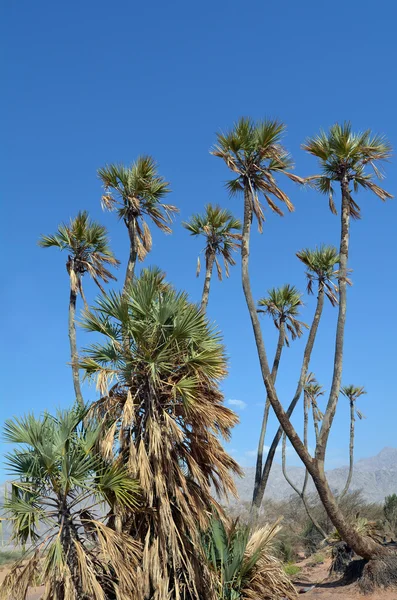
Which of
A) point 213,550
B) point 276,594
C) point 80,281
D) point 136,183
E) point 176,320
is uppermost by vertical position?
point 136,183

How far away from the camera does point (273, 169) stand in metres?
17.0

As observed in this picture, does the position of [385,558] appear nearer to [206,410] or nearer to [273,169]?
[206,410]

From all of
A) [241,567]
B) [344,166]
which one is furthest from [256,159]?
[241,567]

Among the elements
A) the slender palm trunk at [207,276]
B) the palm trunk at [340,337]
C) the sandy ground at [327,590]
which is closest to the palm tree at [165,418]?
the sandy ground at [327,590]

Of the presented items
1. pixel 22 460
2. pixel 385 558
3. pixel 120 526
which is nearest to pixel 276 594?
pixel 120 526

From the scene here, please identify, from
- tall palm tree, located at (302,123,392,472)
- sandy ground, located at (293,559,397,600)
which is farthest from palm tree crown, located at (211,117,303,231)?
sandy ground, located at (293,559,397,600)

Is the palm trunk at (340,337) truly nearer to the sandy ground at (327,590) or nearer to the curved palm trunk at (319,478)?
the curved palm trunk at (319,478)

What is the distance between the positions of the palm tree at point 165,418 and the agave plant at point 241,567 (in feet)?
1.74

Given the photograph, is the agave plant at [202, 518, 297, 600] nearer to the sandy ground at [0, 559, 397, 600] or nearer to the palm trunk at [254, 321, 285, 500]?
the sandy ground at [0, 559, 397, 600]

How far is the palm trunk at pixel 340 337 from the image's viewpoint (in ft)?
51.4

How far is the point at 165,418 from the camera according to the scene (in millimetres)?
11094

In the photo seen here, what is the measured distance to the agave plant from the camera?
11.1 m

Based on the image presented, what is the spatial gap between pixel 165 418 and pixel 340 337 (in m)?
7.45

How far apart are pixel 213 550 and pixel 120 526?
2.26 m
